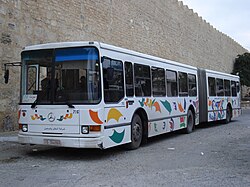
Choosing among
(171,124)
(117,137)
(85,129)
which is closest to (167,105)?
(171,124)

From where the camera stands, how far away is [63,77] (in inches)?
292

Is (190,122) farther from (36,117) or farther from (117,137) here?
(36,117)

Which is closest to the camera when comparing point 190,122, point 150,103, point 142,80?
point 142,80

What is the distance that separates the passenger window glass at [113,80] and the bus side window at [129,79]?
10.0 inches

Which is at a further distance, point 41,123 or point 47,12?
point 47,12

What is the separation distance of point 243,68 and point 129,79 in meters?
40.3

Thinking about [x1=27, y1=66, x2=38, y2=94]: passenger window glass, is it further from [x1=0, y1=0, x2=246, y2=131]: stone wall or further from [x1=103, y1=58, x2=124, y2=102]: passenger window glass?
[x1=0, y1=0, x2=246, y2=131]: stone wall

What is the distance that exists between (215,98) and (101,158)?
922 centimetres

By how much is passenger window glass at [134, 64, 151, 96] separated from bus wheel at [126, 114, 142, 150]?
0.68 m

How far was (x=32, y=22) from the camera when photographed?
43.0 ft

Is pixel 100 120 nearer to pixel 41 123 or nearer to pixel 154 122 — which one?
pixel 41 123

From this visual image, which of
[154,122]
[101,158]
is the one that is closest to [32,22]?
[154,122]

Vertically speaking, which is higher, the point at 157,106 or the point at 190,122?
the point at 157,106

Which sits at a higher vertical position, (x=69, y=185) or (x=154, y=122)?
(x=154, y=122)
